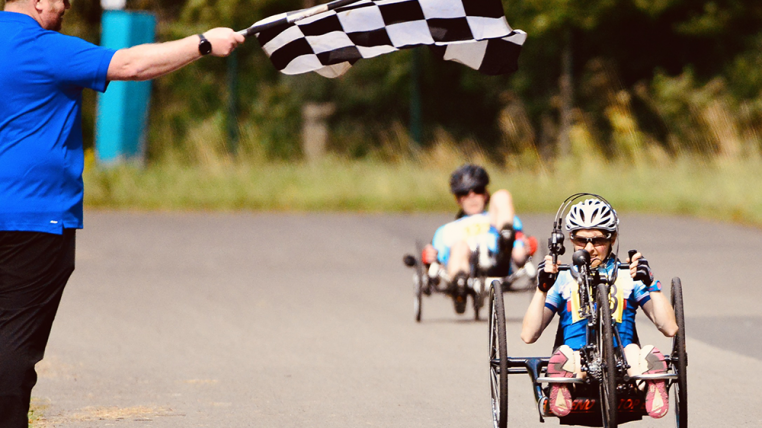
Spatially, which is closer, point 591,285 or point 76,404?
point 591,285

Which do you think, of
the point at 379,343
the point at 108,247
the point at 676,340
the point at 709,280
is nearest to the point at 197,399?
the point at 379,343

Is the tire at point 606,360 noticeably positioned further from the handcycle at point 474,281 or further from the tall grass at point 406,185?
the tall grass at point 406,185

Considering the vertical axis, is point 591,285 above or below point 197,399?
above

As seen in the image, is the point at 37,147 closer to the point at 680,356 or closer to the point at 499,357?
the point at 499,357

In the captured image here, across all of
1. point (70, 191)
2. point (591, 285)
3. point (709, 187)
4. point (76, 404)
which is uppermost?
point (709, 187)

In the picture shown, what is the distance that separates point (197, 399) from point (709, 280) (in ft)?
21.3

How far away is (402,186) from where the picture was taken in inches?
801

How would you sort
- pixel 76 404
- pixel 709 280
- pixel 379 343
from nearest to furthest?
pixel 76 404 → pixel 379 343 → pixel 709 280

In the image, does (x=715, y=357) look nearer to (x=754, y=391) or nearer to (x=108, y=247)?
(x=754, y=391)

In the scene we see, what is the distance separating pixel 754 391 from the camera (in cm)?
645

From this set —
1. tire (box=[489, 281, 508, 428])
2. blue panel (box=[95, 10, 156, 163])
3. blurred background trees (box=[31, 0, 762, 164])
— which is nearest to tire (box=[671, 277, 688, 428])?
tire (box=[489, 281, 508, 428])

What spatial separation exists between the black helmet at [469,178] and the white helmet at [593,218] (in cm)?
419

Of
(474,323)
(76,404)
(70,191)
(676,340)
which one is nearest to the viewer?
(70,191)

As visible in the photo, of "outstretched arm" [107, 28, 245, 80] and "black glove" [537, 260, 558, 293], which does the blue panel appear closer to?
"black glove" [537, 260, 558, 293]
